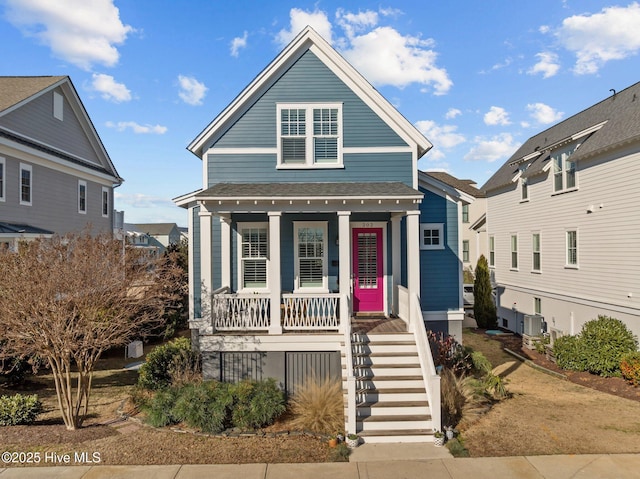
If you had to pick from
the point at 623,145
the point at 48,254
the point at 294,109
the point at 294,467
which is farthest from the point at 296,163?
the point at 623,145

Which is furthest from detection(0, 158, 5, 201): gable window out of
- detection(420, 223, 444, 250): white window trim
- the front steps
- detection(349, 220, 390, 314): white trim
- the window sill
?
detection(420, 223, 444, 250): white window trim

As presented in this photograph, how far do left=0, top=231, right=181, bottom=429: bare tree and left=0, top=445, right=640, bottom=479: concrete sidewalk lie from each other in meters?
2.05

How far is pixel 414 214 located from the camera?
33.3ft

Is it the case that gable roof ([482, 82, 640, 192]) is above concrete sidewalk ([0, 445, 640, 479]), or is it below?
above

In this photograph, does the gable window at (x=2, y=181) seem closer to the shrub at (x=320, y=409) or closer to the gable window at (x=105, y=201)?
the gable window at (x=105, y=201)

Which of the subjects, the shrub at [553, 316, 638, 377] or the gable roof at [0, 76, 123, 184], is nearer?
the shrub at [553, 316, 638, 377]

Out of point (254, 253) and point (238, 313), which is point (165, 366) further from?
point (254, 253)

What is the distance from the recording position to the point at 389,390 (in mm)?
8469

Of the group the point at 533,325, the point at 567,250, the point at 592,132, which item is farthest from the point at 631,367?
the point at 592,132

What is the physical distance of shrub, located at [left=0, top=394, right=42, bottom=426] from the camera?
8164mm

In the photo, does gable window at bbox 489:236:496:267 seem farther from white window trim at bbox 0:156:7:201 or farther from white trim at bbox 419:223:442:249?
white window trim at bbox 0:156:7:201

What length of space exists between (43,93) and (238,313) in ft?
52.9

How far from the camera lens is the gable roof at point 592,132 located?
1343 cm

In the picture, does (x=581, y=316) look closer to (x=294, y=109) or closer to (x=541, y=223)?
(x=541, y=223)
